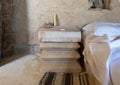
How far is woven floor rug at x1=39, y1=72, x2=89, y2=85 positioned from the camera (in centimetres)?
240

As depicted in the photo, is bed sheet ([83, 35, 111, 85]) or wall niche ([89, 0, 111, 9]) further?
wall niche ([89, 0, 111, 9])

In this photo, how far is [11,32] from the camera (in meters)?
3.56

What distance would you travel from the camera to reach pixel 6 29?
348 centimetres

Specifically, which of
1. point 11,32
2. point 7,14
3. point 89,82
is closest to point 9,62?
point 11,32

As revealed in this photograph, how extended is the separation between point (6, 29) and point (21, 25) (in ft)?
0.98

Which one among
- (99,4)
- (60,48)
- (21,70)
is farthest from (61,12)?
(21,70)

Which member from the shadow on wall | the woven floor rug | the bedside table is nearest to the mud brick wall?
the shadow on wall

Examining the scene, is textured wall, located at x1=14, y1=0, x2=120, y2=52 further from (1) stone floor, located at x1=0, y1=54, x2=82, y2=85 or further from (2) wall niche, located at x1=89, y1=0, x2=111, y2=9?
(1) stone floor, located at x1=0, y1=54, x2=82, y2=85

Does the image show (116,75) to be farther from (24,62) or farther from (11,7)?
(11,7)

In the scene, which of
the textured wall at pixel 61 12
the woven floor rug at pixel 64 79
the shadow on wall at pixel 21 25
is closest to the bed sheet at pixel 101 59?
the woven floor rug at pixel 64 79

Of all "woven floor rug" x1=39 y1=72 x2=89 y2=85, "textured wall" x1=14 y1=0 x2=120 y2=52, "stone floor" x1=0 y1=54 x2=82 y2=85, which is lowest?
"woven floor rug" x1=39 y1=72 x2=89 y2=85

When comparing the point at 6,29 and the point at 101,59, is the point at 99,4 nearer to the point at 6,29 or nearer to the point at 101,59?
the point at 6,29

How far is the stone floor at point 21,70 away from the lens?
2.49 metres

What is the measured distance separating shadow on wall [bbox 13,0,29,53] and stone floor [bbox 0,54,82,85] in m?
0.24
